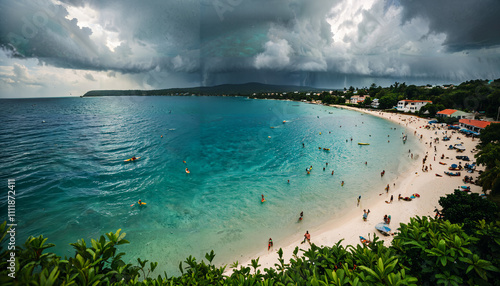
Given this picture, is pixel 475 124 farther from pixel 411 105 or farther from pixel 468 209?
pixel 468 209

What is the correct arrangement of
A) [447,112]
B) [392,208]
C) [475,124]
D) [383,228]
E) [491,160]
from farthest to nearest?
[447,112]
[475,124]
[491,160]
[392,208]
[383,228]

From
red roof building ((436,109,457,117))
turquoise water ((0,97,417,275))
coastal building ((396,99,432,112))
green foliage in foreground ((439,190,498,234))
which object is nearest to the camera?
green foliage in foreground ((439,190,498,234))

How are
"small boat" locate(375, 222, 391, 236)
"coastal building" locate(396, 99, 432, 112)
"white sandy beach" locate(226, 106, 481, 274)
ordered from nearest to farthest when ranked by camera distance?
"white sandy beach" locate(226, 106, 481, 274) < "small boat" locate(375, 222, 391, 236) < "coastal building" locate(396, 99, 432, 112)

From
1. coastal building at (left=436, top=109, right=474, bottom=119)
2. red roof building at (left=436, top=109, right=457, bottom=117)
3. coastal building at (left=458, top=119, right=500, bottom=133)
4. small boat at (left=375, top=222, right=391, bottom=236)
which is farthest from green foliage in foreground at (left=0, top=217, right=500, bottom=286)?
red roof building at (left=436, top=109, right=457, bottom=117)

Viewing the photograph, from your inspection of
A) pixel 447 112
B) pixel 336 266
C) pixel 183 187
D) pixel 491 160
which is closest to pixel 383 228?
pixel 336 266

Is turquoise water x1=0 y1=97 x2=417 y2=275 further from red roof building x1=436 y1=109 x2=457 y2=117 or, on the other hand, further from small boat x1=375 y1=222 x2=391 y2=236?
red roof building x1=436 y1=109 x2=457 y2=117

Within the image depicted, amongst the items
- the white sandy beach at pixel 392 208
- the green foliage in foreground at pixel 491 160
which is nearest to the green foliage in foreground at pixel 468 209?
the white sandy beach at pixel 392 208

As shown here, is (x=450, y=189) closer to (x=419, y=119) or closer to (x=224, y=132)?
(x=224, y=132)

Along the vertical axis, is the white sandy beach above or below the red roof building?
below
